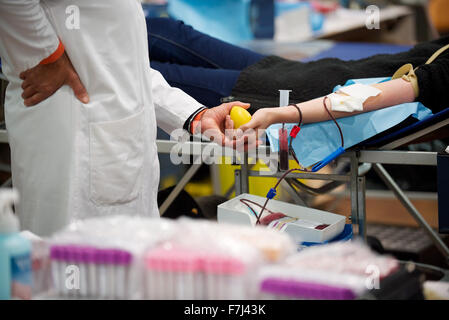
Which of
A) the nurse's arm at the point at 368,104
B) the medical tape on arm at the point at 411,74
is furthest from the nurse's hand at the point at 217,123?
the medical tape on arm at the point at 411,74

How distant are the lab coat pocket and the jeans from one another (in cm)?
62

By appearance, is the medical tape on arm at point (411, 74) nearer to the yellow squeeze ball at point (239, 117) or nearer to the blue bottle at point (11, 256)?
the yellow squeeze ball at point (239, 117)

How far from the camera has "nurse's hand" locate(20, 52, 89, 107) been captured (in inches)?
50.7

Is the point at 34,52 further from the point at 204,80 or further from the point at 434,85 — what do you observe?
the point at 434,85

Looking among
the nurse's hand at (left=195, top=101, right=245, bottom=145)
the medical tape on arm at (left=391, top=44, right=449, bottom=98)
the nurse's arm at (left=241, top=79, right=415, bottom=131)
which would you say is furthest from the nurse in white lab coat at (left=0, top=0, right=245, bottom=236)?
the medical tape on arm at (left=391, top=44, right=449, bottom=98)

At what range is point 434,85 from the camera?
1.65 m

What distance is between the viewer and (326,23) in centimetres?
442

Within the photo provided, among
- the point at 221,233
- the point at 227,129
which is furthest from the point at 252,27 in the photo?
the point at 221,233

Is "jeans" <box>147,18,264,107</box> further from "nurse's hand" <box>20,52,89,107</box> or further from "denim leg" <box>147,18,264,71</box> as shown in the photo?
"nurse's hand" <box>20,52,89,107</box>

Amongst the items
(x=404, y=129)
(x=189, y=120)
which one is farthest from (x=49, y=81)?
(x=404, y=129)

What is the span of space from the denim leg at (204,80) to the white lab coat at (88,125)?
0.59m

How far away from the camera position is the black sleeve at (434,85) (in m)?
1.65

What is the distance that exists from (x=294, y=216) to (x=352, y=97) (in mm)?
357
